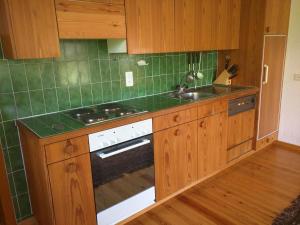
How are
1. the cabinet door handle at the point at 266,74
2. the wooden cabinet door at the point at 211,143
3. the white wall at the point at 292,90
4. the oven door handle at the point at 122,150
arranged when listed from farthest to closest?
the white wall at the point at 292,90, the cabinet door handle at the point at 266,74, the wooden cabinet door at the point at 211,143, the oven door handle at the point at 122,150

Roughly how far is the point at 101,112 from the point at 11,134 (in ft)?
2.17

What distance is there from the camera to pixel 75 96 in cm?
206

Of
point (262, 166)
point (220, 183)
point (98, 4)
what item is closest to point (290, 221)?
point (220, 183)

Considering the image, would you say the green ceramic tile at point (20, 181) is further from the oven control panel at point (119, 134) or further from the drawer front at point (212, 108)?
the drawer front at point (212, 108)

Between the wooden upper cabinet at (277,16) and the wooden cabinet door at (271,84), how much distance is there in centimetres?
9

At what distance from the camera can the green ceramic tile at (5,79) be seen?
1701 millimetres

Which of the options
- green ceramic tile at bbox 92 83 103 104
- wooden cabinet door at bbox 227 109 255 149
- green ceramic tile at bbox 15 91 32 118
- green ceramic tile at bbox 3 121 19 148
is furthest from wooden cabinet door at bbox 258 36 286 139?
green ceramic tile at bbox 3 121 19 148

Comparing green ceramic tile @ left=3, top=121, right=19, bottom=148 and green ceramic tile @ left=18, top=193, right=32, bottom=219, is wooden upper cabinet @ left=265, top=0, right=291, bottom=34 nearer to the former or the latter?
green ceramic tile @ left=3, top=121, right=19, bottom=148

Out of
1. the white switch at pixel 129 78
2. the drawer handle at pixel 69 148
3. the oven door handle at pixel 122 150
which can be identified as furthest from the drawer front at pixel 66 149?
the white switch at pixel 129 78

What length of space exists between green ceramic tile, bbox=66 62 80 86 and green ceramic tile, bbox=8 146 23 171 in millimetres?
638

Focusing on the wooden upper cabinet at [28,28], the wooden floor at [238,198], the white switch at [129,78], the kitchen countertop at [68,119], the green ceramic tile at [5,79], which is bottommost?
the wooden floor at [238,198]

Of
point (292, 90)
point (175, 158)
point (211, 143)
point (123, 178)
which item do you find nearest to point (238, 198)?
point (211, 143)

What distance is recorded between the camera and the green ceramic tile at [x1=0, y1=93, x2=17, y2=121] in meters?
1.74

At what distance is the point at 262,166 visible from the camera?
279 cm
